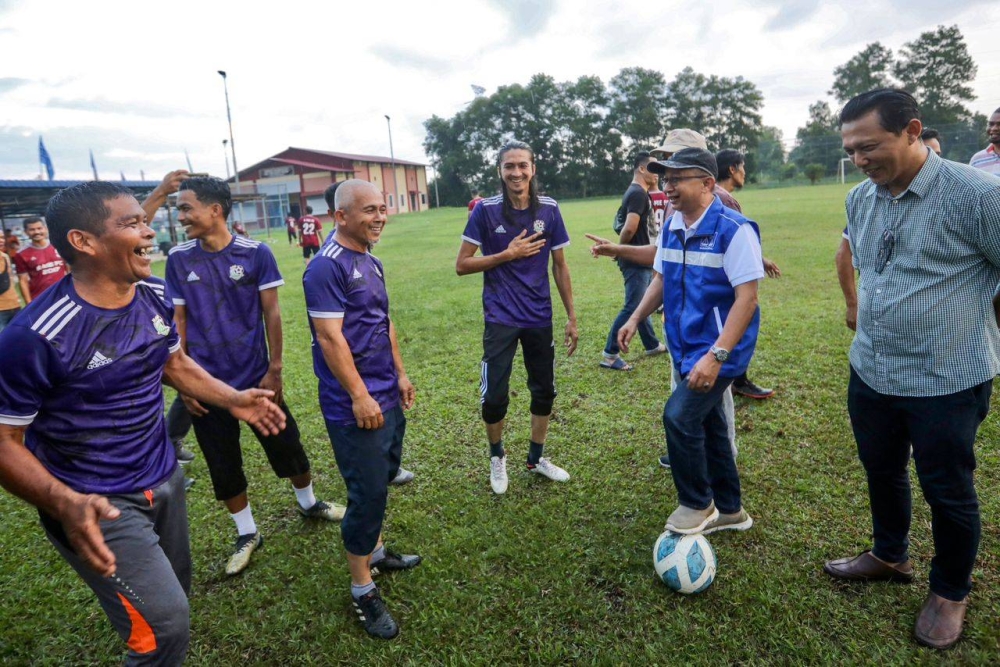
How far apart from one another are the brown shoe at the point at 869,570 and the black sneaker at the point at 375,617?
Answer: 2.37 meters

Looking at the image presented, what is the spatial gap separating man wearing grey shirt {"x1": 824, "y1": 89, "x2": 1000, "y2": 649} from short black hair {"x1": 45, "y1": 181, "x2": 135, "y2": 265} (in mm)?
3134

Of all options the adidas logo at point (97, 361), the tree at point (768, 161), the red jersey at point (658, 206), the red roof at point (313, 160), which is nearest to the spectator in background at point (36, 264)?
the adidas logo at point (97, 361)

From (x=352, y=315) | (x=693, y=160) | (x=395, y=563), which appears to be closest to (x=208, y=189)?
(x=352, y=315)

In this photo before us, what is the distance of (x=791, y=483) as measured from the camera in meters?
4.07

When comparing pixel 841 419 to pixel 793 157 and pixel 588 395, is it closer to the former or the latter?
pixel 588 395

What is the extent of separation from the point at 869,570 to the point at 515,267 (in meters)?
2.78

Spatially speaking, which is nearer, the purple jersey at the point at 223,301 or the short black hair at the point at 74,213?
the short black hair at the point at 74,213

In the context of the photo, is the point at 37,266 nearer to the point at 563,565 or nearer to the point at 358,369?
the point at 358,369

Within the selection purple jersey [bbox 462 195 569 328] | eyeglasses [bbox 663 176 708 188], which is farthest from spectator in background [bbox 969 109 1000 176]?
purple jersey [bbox 462 195 569 328]

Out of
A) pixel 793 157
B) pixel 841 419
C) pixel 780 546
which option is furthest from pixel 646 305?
pixel 793 157

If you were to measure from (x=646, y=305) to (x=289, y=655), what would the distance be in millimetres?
2842

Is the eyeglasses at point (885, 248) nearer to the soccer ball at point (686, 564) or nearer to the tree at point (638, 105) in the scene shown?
the soccer ball at point (686, 564)

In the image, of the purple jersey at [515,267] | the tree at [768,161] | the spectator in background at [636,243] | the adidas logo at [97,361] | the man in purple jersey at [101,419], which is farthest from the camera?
the tree at [768,161]

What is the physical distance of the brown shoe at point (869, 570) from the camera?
3.05 meters
